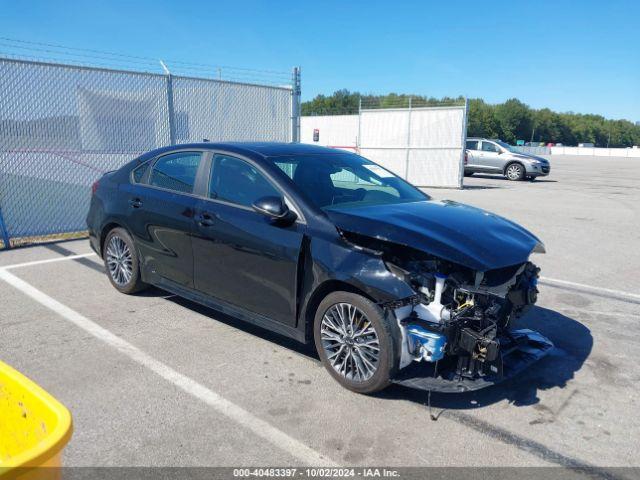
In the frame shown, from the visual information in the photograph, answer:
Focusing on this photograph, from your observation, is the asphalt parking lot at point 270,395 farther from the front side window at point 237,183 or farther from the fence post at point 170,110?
the fence post at point 170,110

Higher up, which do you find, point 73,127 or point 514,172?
point 73,127

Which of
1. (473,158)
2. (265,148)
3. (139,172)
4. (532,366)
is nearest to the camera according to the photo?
(532,366)

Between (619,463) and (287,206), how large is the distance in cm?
261

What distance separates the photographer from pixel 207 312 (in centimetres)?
511

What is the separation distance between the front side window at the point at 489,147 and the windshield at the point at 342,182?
18.7 meters

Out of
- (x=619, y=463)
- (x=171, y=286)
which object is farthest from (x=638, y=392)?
(x=171, y=286)

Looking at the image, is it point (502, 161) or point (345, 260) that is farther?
point (502, 161)

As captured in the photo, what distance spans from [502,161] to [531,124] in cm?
10356

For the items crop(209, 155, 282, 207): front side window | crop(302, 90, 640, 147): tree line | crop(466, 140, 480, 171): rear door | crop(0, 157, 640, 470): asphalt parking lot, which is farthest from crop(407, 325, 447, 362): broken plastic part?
crop(302, 90, 640, 147): tree line

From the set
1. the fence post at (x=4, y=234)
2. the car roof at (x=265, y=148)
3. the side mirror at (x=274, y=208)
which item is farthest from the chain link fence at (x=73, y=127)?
the side mirror at (x=274, y=208)

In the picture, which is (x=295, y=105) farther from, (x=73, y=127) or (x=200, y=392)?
(x=200, y=392)

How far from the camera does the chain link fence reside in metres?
7.93

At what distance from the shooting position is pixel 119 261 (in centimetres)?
553

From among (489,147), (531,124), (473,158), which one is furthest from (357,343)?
(531,124)
